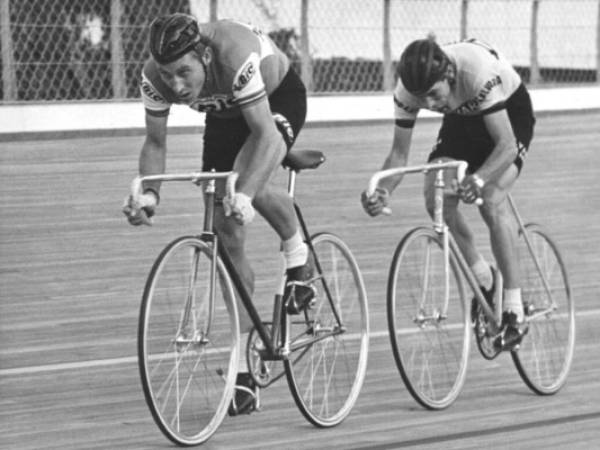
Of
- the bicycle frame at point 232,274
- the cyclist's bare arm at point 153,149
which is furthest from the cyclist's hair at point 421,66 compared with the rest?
the cyclist's bare arm at point 153,149

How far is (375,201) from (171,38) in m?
A: 0.99

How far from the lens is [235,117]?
5535 millimetres

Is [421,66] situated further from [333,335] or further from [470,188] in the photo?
[333,335]

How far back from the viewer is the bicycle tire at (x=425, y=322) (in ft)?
18.5

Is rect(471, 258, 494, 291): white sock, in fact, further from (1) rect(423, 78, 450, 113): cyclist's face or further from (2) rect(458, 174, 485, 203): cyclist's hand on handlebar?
(1) rect(423, 78, 450, 113): cyclist's face

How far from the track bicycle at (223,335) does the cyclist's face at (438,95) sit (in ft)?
1.46

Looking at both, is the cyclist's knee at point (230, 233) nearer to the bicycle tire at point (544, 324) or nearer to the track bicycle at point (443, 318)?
the track bicycle at point (443, 318)

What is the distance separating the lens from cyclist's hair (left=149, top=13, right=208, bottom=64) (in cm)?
500

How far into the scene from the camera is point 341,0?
1537cm

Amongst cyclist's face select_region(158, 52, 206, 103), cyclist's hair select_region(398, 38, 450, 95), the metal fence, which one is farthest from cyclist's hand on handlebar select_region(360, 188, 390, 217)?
the metal fence

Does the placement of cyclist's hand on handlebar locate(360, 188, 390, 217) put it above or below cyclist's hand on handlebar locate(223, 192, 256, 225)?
below

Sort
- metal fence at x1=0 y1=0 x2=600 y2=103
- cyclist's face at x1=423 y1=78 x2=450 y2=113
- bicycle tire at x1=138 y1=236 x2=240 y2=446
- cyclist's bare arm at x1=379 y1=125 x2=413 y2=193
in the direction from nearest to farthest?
bicycle tire at x1=138 y1=236 x2=240 y2=446 → cyclist's face at x1=423 y1=78 x2=450 y2=113 → cyclist's bare arm at x1=379 y1=125 x2=413 y2=193 → metal fence at x1=0 y1=0 x2=600 y2=103

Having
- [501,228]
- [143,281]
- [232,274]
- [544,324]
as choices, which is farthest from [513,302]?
[143,281]

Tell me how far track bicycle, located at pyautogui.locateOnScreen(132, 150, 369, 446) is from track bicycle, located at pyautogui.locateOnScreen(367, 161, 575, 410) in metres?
0.17
